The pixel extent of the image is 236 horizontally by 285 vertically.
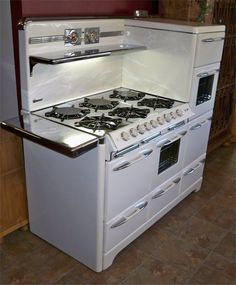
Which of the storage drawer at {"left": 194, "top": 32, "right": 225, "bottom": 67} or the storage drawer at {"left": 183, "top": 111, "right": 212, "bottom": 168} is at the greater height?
the storage drawer at {"left": 194, "top": 32, "right": 225, "bottom": 67}

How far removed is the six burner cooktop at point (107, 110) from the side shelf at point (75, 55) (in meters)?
0.31

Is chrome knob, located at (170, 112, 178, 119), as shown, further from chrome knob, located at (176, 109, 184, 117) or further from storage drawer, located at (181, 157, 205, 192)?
storage drawer, located at (181, 157, 205, 192)

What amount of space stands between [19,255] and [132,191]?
820 millimetres

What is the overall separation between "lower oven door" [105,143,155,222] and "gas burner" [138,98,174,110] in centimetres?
33

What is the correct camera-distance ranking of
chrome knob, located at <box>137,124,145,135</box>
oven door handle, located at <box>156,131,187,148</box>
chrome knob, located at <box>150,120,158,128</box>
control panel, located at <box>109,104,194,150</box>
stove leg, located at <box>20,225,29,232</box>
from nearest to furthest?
control panel, located at <box>109,104,194,150</box>, chrome knob, located at <box>137,124,145,135</box>, chrome knob, located at <box>150,120,158,128</box>, oven door handle, located at <box>156,131,187,148</box>, stove leg, located at <box>20,225,29,232</box>

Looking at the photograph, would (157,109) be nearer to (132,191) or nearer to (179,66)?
(179,66)

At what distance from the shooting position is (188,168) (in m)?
2.57

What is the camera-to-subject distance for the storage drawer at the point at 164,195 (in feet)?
7.39

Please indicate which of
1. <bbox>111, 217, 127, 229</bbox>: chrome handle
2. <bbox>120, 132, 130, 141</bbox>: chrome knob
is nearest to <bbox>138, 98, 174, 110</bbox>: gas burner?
<bbox>120, 132, 130, 141</bbox>: chrome knob

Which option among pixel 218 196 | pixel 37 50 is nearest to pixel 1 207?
pixel 37 50

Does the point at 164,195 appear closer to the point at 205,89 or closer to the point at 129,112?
the point at 129,112

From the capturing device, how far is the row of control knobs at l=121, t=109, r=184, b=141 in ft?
5.87

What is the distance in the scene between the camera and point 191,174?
2646 millimetres

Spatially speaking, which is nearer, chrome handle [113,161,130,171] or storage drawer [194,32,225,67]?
chrome handle [113,161,130,171]
